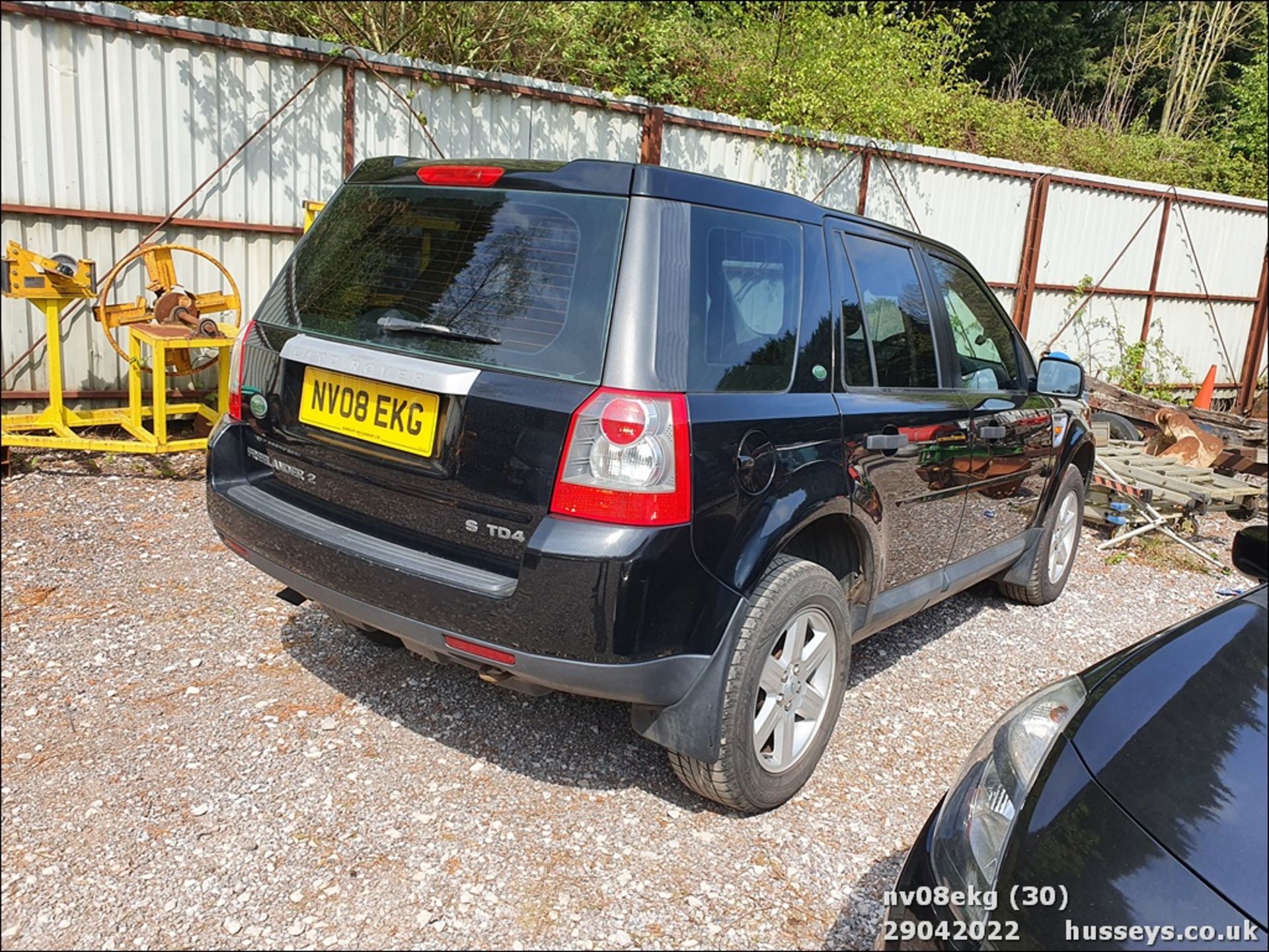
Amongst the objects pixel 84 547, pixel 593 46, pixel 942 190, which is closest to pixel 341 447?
pixel 84 547

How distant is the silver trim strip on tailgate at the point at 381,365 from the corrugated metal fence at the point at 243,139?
402 centimetres

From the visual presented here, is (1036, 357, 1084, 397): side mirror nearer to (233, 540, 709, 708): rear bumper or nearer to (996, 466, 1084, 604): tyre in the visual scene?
(996, 466, 1084, 604): tyre

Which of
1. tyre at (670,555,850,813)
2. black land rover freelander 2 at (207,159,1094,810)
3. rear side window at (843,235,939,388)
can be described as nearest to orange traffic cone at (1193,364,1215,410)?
rear side window at (843,235,939,388)

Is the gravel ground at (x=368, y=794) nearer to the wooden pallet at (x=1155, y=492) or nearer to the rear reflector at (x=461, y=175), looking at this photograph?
the rear reflector at (x=461, y=175)

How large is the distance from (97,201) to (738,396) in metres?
5.15

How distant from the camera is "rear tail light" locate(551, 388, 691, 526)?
96.3 inches

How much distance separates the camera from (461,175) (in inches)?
115

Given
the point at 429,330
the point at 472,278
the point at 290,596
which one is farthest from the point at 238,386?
the point at 472,278

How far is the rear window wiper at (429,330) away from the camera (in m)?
2.67

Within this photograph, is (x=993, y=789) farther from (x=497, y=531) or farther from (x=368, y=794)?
(x=368, y=794)

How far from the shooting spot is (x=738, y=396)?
2.72m

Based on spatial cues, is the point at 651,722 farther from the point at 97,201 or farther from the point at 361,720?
the point at 97,201

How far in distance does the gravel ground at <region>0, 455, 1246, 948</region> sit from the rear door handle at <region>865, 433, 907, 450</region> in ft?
3.57

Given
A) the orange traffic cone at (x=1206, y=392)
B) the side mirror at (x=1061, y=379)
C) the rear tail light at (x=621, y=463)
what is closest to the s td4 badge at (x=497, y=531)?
the rear tail light at (x=621, y=463)
